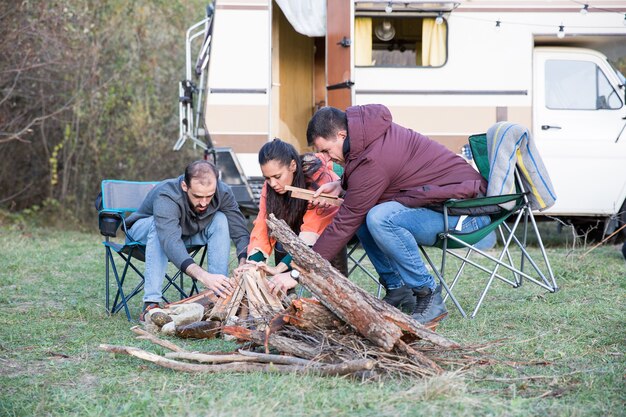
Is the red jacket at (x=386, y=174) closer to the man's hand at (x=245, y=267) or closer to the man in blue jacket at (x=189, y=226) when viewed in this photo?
the man's hand at (x=245, y=267)

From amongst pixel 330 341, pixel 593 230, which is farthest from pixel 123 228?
pixel 593 230

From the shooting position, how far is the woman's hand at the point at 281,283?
3668mm

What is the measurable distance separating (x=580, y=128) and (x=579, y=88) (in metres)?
0.39

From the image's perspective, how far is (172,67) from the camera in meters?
10.7

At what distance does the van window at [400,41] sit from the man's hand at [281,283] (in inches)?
158

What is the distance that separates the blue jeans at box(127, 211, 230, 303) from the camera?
4164 mm

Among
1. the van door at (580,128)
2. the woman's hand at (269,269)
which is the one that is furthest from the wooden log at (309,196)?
the van door at (580,128)

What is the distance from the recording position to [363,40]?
741 cm

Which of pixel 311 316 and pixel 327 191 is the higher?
pixel 327 191

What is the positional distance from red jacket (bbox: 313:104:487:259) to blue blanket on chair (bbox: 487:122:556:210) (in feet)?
0.37

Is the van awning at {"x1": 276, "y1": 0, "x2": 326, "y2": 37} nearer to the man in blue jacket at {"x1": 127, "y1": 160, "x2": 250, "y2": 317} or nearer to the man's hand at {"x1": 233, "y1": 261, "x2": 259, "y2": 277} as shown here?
the man in blue jacket at {"x1": 127, "y1": 160, "x2": 250, "y2": 317}

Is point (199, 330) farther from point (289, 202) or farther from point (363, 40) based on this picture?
point (363, 40)

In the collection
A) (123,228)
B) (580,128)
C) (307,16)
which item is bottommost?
(123,228)

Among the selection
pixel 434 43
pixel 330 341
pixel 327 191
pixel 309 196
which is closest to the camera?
pixel 330 341
